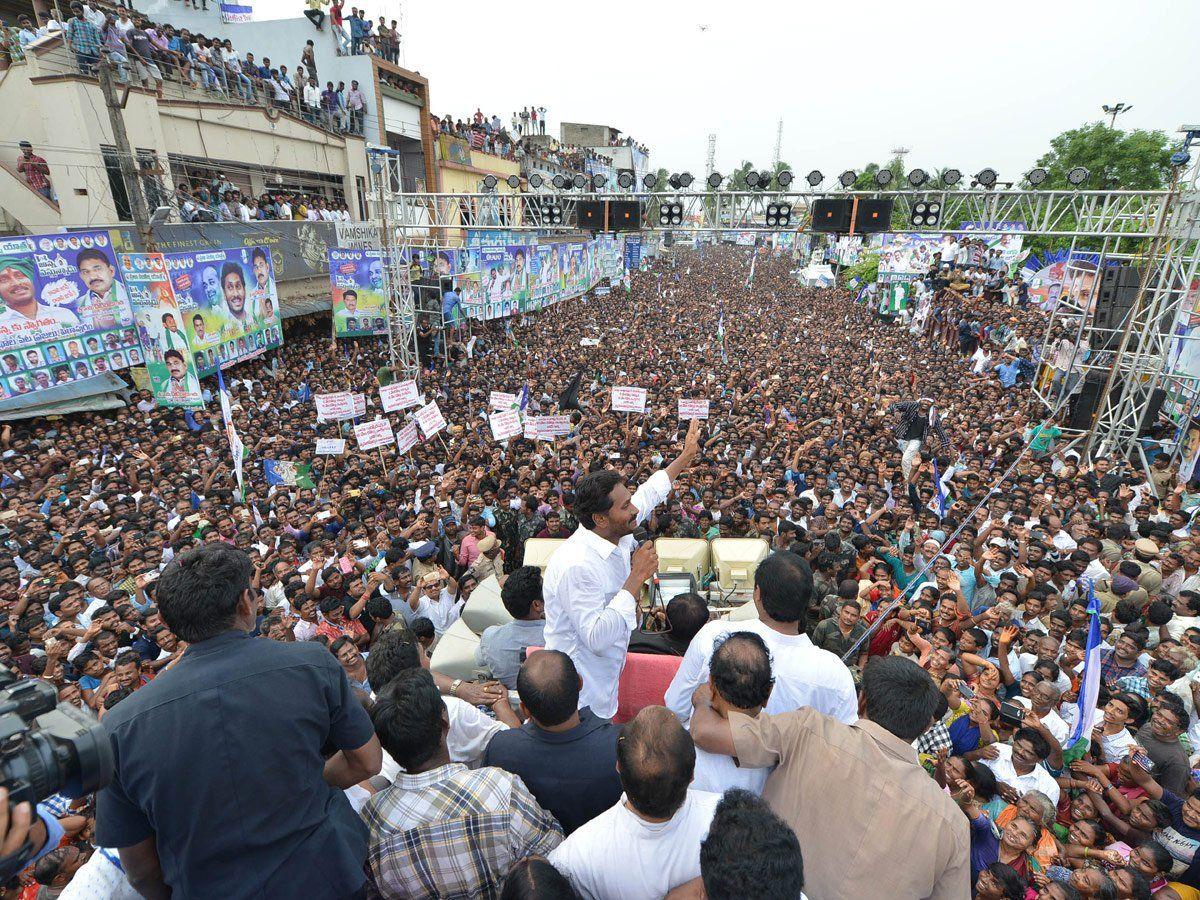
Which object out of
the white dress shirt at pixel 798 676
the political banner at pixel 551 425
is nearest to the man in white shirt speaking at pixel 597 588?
the white dress shirt at pixel 798 676

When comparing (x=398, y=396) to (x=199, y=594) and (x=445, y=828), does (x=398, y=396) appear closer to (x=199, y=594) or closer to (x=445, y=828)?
(x=199, y=594)

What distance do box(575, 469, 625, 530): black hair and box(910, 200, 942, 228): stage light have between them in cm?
1182

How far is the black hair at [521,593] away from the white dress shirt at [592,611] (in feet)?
0.83

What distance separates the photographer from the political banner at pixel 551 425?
9594 mm

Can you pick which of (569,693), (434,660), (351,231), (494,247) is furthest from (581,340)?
(569,693)

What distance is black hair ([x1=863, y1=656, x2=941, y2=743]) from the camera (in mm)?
1998

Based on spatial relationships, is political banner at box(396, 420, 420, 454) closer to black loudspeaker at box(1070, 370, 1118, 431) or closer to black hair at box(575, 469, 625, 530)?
black hair at box(575, 469, 625, 530)

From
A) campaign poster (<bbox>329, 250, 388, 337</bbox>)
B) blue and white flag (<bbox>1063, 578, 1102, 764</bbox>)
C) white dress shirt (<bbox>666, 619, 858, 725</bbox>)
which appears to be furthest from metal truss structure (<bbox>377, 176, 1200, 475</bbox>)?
white dress shirt (<bbox>666, 619, 858, 725</bbox>)

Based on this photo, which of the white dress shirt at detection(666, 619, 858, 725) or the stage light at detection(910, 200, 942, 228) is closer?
the white dress shirt at detection(666, 619, 858, 725)

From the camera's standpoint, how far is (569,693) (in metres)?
2.16

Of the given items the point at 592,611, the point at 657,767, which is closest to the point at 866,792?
the point at 657,767

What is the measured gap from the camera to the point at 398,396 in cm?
1000

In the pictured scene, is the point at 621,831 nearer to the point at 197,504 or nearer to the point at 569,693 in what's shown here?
the point at 569,693

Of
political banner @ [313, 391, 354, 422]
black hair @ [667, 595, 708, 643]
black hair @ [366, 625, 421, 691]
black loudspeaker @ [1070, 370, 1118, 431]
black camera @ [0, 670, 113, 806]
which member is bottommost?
black loudspeaker @ [1070, 370, 1118, 431]
